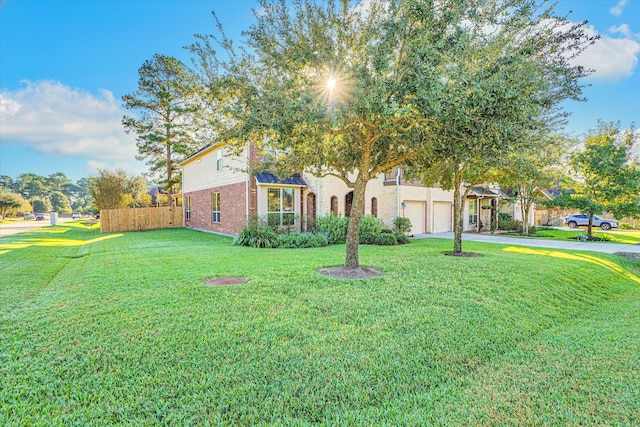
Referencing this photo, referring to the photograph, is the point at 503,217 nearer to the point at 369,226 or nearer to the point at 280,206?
the point at 369,226

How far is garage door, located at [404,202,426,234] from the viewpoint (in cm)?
2094

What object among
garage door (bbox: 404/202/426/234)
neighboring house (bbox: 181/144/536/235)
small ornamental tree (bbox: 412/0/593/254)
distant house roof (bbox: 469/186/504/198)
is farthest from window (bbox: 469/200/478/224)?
small ornamental tree (bbox: 412/0/593/254)

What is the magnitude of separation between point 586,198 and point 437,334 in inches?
744

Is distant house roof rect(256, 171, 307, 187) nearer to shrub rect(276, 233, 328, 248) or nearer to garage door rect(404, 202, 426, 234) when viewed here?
shrub rect(276, 233, 328, 248)

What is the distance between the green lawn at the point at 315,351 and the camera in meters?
2.92

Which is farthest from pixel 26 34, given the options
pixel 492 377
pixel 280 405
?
pixel 492 377

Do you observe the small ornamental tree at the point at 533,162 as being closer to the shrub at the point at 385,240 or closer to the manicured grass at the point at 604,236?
the manicured grass at the point at 604,236

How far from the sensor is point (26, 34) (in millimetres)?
→ 9680

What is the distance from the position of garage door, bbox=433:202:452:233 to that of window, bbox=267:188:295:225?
11155 millimetres

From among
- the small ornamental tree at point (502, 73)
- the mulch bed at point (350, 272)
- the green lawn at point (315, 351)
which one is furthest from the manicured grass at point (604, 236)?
the mulch bed at point (350, 272)

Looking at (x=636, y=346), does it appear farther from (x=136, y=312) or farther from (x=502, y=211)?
(x=502, y=211)

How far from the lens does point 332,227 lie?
15586 millimetres

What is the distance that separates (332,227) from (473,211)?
590 inches

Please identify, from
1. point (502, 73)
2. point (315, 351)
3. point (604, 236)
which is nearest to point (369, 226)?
point (502, 73)
